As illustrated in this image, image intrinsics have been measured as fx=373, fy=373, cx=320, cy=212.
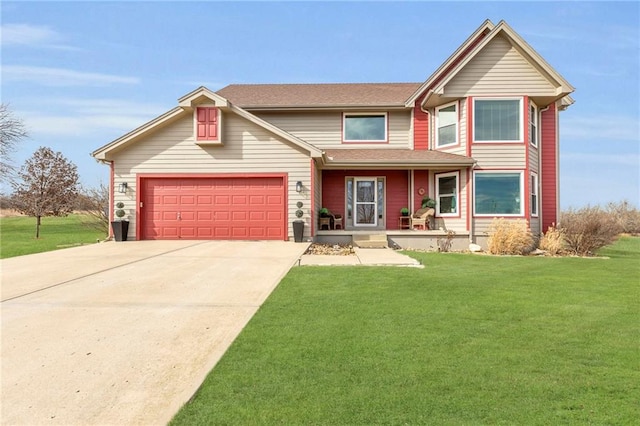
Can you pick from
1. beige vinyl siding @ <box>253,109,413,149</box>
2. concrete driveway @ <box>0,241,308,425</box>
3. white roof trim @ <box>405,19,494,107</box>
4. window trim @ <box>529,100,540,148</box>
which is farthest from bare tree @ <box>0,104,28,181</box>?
window trim @ <box>529,100,540,148</box>

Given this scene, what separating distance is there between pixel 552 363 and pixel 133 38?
14.7m

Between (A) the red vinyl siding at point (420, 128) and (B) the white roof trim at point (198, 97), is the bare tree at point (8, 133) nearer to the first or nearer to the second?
(B) the white roof trim at point (198, 97)

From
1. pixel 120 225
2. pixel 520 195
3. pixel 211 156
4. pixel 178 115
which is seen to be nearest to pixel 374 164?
pixel 520 195

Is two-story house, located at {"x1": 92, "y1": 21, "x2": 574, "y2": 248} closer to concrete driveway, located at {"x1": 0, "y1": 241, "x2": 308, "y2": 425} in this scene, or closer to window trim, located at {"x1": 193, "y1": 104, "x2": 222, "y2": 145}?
window trim, located at {"x1": 193, "y1": 104, "x2": 222, "y2": 145}

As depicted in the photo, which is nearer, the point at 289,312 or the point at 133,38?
the point at 289,312

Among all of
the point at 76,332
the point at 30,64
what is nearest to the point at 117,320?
the point at 76,332

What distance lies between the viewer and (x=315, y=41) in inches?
648

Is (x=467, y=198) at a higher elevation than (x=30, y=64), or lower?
lower

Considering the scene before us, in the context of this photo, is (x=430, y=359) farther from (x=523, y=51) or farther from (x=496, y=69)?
(x=523, y=51)

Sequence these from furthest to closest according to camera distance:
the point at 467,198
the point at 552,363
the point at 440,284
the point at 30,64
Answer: the point at 30,64 → the point at 467,198 → the point at 440,284 → the point at 552,363

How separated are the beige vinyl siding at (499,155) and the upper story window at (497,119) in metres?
0.26

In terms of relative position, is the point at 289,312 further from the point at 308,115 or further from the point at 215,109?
the point at 308,115

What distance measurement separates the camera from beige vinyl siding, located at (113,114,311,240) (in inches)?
547

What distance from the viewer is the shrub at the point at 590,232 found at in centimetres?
1313
